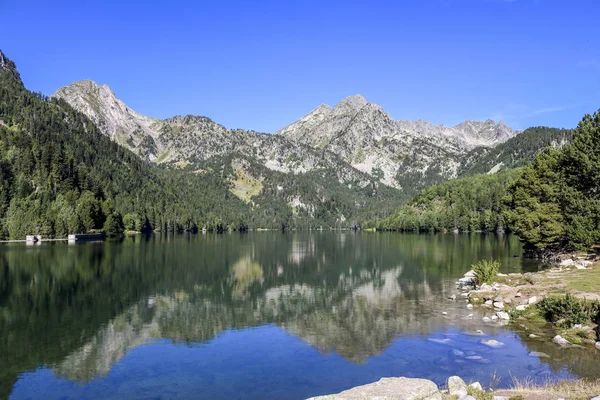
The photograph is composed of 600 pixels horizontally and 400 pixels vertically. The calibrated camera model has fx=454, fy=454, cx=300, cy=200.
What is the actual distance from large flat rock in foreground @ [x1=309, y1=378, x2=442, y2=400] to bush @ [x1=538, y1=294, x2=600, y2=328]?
21.7m

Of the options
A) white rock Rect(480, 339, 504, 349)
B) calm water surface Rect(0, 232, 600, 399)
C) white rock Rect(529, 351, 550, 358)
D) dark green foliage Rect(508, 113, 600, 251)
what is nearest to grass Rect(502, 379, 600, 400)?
calm water surface Rect(0, 232, 600, 399)

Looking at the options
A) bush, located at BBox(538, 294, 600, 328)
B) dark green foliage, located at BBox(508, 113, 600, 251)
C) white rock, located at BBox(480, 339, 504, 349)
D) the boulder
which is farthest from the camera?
dark green foliage, located at BBox(508, 113, 600, 251)

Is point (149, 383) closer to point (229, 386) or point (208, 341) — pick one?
point (229, 386)

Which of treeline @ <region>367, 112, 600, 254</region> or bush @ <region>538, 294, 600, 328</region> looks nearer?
bush @ <region>538, 294, 600, 328</region>

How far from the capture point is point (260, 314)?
4591 centimetres

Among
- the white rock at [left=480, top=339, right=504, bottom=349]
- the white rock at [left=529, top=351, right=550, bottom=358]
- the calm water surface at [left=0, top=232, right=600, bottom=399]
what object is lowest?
the calm water surface at [left=0, top=232, right=600, bottom=399]

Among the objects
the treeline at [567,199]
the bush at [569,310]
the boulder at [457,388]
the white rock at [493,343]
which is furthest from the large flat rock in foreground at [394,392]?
the treeline at [567,199]

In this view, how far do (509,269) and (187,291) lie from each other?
1870 inches

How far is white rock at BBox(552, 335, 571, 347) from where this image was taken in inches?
1222

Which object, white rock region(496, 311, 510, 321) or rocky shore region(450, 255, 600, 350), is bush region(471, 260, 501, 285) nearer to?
rocky shore region(450, 255, 600, 350)

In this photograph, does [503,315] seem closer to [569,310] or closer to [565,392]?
[569,310]

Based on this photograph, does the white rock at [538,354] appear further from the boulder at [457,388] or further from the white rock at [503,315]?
the boulder at [457,388]

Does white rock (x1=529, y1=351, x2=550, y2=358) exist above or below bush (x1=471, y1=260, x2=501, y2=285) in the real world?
below

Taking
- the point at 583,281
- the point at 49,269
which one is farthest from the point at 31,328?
the point at 583,281
